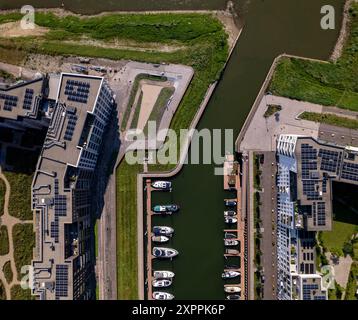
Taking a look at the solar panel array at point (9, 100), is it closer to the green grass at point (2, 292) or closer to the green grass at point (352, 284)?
the green grass at point (2, 292)

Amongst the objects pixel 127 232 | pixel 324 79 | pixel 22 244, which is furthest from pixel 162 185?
pixel 324 79

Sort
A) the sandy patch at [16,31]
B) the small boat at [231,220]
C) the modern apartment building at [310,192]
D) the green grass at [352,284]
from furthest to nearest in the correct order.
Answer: the sandy patch at [16,31]
the small boat at [231,220]
the green grass at [352,284]
the modern apartment building at [310,192]

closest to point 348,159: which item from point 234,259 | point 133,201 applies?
point 234,259

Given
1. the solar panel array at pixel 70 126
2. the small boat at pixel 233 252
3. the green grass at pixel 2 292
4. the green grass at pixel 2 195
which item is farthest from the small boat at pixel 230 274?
the green grass at pixel 2 195

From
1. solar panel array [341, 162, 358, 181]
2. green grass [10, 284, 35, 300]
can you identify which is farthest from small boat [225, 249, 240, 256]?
green grass [10, 284, 35, 300]

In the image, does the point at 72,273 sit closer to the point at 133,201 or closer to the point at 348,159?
the point at 133,201
